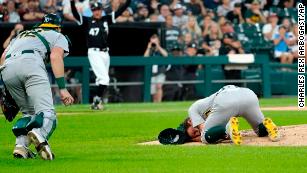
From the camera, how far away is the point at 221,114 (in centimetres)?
1220

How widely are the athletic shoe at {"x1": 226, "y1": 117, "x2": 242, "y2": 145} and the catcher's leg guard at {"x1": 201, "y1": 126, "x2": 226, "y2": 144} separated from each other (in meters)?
0.13

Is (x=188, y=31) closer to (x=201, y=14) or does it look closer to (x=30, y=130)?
(x=201, y=14)

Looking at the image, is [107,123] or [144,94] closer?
[107,123]

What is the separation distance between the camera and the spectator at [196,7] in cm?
2652

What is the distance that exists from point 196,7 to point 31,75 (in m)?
16.7

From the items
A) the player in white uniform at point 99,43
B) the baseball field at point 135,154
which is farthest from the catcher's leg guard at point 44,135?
the player in white uniform at point 99,43

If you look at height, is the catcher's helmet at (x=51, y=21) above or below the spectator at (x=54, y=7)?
above

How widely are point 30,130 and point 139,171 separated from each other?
4.79 feet

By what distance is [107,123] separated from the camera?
1711cm

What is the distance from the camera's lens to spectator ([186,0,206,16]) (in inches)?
1044

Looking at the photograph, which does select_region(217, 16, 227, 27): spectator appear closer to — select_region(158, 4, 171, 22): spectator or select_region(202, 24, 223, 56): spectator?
select_region(202, 24, 223, 56): spectator

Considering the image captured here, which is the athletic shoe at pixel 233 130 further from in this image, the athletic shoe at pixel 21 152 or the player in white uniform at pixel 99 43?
the player in white uniform at pixel 99 43

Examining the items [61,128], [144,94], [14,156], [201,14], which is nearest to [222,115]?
[14,156]

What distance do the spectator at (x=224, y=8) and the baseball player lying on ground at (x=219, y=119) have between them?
1462cm
